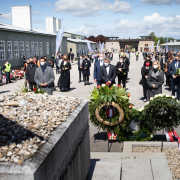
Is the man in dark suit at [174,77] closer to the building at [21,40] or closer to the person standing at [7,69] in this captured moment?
the person standing at [7,69]

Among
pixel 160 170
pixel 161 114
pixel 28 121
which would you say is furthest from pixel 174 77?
pixel 28 121

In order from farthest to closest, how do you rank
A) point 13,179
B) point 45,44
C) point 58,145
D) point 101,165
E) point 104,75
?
1. point 45,44
2. point 104,75
3. point 101,165
4. point 58,145
5. point 13,179

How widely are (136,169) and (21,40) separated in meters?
28.8

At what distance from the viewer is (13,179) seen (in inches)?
85.0

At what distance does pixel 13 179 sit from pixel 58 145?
0.77 m

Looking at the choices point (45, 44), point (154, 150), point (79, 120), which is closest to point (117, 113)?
point (154, 150)

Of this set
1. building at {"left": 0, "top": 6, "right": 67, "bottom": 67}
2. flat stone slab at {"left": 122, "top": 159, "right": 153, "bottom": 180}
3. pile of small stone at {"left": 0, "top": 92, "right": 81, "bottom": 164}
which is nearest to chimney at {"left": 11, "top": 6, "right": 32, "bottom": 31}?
building at {"left": 0, "top": 6, "right": 67, "bottom": 67}

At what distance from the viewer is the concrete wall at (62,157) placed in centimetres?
218

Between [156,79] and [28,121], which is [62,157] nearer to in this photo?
[28,121]

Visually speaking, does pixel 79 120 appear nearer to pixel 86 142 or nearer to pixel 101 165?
pixel 86 142

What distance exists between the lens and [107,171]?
4637 mm

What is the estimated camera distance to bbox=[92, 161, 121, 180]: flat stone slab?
14.6 ft

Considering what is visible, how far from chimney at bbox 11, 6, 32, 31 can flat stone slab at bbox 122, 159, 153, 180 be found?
3389cm

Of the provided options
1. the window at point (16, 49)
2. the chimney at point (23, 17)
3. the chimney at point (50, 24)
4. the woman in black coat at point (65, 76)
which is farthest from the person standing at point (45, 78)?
the chimney at point (50, 24)
